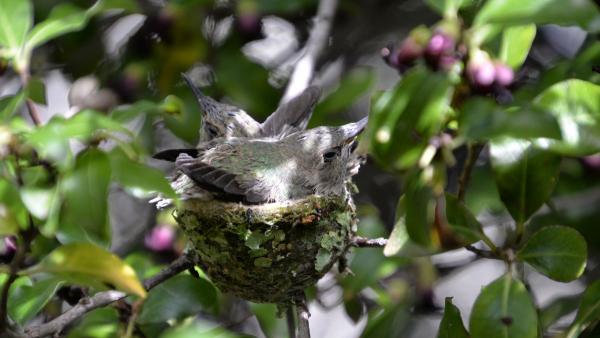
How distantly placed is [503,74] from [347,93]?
3.16 ft

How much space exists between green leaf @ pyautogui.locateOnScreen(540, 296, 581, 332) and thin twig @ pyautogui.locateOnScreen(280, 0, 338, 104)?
0.99 meters

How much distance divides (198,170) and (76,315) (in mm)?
561

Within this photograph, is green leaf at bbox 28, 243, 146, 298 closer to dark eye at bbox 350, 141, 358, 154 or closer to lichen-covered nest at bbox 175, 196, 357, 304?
lichen-covered nest at bbox 175, 196, 357, 304

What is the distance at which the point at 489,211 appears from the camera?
10.4 ft

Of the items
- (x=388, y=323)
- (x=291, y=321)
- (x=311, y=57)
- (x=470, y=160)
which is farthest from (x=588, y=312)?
(x=311, y=57)

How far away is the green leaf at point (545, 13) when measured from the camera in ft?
6.00

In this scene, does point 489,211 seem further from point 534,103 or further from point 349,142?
point 534,103

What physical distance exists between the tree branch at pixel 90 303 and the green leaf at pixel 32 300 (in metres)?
0.09

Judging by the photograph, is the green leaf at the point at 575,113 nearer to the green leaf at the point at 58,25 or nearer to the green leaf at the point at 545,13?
the green leaf at the point at 545,13

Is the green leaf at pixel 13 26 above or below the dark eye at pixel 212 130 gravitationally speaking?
above

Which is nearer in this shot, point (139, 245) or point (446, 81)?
point (446, 81)

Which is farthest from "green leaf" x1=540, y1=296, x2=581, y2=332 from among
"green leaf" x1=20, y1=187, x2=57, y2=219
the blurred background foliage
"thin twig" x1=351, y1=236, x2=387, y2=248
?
"green leaf" x1=20, y1=187, x2=57, y2=219

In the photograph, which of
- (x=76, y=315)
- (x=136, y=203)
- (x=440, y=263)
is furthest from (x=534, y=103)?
(x=136, y=203)

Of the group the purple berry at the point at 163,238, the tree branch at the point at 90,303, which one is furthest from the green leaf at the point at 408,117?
the purple berry at the point at 163,238
